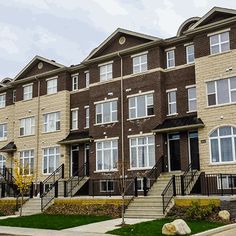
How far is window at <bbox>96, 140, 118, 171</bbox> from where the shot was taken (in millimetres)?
28781

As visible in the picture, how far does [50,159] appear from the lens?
110ft

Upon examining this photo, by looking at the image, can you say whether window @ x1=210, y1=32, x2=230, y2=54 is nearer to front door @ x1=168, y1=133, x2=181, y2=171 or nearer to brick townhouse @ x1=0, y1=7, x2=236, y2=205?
brick townhouse @ x1=0, y1=7, x2=236, y2=205

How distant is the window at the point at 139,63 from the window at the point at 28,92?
11.7 meters

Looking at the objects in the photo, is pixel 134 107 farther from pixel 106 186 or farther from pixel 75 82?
pixel 75 82

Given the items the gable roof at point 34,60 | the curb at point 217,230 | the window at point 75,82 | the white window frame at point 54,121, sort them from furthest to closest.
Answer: the gable roof at point 34,60 → the window at point 75,82 → the white window frame at point 54,121 → the curb at point 217,230

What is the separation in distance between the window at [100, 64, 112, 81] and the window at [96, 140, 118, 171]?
498 centimetres

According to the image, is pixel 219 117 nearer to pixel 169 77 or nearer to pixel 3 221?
pixel 169 77

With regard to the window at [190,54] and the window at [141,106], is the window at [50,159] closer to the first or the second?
the window at [141,106]

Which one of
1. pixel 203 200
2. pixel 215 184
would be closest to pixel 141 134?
pixel 215 184

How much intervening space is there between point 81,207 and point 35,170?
1096 cm

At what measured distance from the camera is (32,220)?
70.0 feet

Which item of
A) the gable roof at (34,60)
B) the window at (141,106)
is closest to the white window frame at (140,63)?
the window at (141,106)

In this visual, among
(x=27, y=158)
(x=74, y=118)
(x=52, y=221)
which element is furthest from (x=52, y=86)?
(x=52, y=221)

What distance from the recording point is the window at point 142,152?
2695cm
